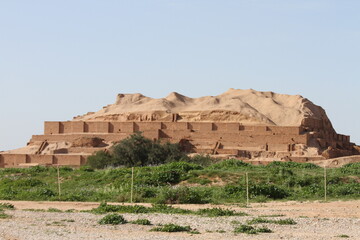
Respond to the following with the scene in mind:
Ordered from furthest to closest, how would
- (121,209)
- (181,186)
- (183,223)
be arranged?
(181,186), (121,209), (183,223)

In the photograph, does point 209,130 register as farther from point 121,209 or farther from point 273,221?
point 273,221

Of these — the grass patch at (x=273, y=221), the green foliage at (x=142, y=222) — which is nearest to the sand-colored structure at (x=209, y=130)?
the grass patch at (x=273, y=221)

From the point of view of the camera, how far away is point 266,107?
66.0 metres

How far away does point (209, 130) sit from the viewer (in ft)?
187

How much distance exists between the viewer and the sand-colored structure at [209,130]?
54.0 m

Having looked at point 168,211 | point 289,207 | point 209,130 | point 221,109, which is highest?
point 221,109

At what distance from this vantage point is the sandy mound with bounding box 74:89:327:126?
206ft

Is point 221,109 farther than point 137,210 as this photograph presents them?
Yes

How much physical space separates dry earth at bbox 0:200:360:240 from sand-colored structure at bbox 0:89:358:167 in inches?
1306

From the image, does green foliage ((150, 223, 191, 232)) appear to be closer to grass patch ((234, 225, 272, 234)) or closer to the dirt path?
grass patch ((234, 225, 272, 234))

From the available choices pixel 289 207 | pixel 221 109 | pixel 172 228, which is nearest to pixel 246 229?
pixel 172 228

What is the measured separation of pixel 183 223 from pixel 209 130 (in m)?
42.8

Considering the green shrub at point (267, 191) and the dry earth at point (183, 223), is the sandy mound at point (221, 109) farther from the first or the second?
the dry earth at point (183, 223)

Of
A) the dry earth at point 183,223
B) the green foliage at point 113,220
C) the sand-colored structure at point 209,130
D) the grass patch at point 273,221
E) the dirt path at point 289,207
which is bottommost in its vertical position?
the dirt path at point 289,207
